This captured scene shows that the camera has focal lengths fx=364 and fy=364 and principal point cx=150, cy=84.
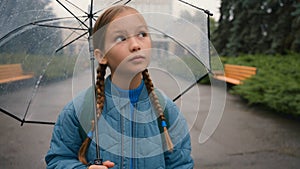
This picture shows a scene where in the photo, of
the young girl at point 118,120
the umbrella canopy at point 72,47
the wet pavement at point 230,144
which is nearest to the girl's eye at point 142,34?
the young girl at point 118,120

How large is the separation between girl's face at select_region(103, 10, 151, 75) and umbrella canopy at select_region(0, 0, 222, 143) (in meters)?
0.33

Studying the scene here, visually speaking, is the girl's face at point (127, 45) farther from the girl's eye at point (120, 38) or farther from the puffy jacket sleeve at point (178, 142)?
the puffy jacket sleeve at point (178, 142)

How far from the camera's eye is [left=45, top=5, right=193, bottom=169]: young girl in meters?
1.39

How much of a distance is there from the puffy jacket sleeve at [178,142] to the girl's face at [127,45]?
0.29m

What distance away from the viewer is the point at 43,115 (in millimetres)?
2254

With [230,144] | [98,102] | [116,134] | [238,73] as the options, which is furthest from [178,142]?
[238,73]

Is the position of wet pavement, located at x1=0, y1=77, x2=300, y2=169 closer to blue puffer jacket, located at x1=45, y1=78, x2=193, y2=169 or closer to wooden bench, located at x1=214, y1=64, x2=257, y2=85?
blue puffer jacket, located at x1=45, y1=78, x2=193, y2=169

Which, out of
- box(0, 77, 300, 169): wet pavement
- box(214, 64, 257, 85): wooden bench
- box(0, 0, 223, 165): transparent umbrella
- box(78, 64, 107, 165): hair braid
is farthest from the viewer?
box(214, 64, 257, 85): wooden bench

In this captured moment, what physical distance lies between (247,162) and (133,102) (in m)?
3.21

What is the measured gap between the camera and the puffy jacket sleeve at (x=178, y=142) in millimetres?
1501

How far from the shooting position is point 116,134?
1.42 metres

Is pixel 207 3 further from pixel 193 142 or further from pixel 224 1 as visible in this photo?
pixel 224 1

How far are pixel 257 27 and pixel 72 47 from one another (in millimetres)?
13482

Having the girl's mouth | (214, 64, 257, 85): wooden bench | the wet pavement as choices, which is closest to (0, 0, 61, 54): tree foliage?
the girl's mouth
